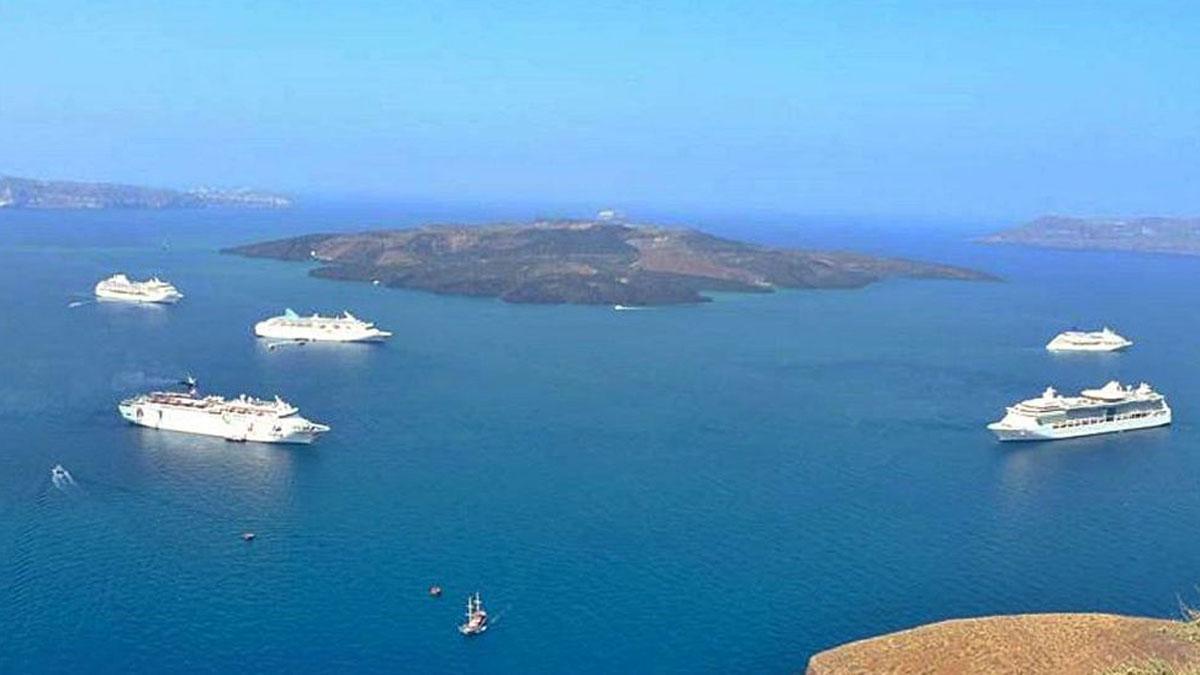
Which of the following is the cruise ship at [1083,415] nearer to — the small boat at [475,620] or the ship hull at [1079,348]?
the ship hull at [1079,348]

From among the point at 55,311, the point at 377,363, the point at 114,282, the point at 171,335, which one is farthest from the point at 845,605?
the point at 114,282

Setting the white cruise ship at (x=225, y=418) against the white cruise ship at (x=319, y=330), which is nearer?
the white cruise ship at (x=225, y=418)

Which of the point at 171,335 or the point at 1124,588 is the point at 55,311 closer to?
the point at 171,335

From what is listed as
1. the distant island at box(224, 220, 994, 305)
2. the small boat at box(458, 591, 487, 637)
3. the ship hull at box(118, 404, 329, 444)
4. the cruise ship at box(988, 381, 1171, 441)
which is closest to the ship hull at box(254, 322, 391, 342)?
the ship hull at box(118, 404, 329, 444)

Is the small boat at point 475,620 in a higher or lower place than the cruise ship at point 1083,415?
lower

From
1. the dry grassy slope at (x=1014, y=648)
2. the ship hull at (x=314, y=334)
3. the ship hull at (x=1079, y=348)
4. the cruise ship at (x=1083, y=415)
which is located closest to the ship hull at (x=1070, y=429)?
the cruise ship at (x=1083, y=415)

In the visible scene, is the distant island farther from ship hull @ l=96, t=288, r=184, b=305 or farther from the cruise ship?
the cruise ship

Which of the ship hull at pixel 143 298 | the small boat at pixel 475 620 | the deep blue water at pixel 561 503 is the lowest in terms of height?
the small boat at pixel 475 620
